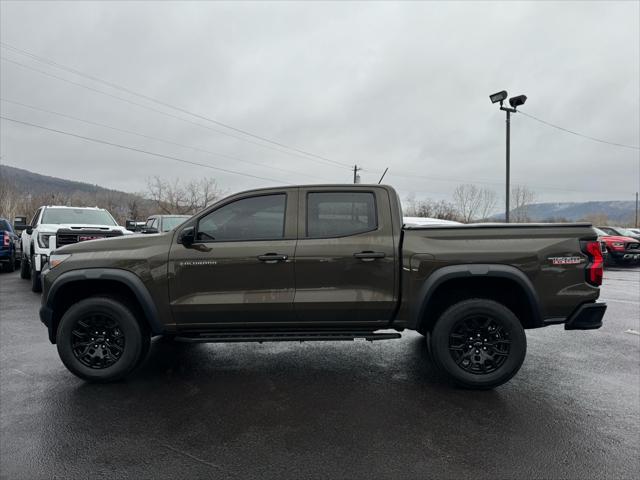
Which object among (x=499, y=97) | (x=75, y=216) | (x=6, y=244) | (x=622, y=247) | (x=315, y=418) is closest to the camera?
(x=315, y=418)

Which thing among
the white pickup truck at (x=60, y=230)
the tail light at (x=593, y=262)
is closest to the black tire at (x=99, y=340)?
the white pickup truck at (x=60, y=230)

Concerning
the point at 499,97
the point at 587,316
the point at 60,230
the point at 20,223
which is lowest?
the point at 587,316

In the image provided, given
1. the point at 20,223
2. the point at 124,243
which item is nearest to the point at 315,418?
the point at 124,243

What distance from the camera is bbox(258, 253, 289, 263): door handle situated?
12.4 feet

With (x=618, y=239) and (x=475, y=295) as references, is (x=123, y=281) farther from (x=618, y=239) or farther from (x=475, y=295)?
(x=618, y=239)

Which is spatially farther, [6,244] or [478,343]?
[6,244]

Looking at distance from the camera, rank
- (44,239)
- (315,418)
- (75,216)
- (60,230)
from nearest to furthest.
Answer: (315,418) → (60,230) → (44,239) → (75,216)

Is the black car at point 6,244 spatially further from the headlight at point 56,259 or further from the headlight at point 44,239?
the headlight at point 56,259

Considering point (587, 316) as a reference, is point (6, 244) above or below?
above

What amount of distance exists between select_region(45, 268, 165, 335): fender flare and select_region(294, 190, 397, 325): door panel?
1389 millimetres

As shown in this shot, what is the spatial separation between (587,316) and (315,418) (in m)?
2.65

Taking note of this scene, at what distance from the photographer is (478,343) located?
12.5 feet

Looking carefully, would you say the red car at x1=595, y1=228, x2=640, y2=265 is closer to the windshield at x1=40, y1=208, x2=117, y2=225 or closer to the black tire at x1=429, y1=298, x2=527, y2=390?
the black tire at x1=429, y1=298, x2=527, y2=390

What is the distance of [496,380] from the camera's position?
145 inches
